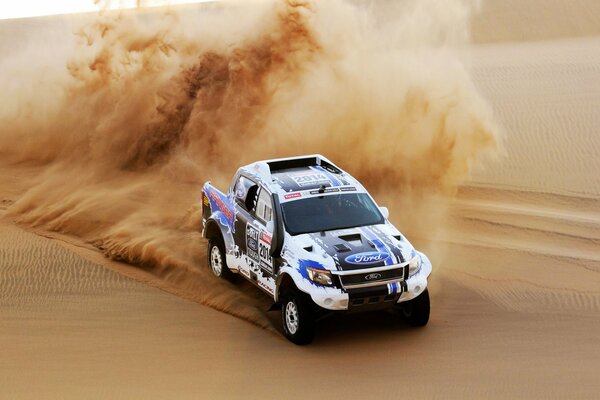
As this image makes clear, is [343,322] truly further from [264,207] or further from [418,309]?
[264,207]

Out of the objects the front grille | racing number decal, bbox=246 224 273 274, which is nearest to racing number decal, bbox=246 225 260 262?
racing number decal, bbox=246 224 273 274

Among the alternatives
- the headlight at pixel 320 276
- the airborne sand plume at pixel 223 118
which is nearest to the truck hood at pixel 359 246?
the headlight at pixel 320 276

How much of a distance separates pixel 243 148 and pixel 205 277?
596cm

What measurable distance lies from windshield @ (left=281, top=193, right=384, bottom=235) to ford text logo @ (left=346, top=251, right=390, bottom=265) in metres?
0.82

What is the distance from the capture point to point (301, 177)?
12.2m

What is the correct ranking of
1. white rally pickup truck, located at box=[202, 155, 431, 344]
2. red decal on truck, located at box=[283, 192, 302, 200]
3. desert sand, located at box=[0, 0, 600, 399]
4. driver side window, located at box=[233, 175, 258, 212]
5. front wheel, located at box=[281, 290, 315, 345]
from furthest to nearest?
driver side window, located at box=[233, 175, 258, 212]
red decal on truck, located at box=[283, 192, 302, 200]
front wheel, located at box=[281, 290, 315, 345]
white rally pickup truck, located at box=[202, 155, 431, 344]
desert sand, located at box=[0, 0, 600, 399]

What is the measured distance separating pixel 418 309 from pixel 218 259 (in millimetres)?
3062

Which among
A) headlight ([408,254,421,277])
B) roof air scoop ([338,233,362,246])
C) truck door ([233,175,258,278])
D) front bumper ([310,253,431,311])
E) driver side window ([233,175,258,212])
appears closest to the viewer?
front bumper ([310,253,431,311])

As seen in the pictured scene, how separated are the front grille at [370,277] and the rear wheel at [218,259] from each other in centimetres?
276

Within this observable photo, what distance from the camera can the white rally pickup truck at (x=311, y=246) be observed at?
418 inches

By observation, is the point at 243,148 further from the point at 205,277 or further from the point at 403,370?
the point at 403,370

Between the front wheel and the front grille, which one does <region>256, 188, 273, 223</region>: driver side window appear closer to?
the front wheel

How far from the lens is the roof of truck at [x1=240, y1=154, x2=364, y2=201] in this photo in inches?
466

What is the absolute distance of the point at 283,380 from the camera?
33.2 feet
